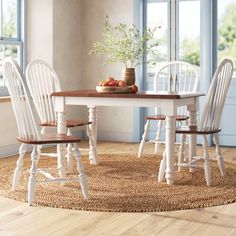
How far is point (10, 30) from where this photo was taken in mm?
6332

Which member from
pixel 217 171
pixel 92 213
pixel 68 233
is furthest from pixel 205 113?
pixel 68 233

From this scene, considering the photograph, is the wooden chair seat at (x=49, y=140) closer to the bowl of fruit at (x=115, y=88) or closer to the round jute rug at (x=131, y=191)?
the round jute rug at (x=131, y=191)

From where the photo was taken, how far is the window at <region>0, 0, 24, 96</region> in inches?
243

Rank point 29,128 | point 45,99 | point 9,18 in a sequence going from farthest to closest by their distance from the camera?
point 9,18, point 45,99, point 29,128

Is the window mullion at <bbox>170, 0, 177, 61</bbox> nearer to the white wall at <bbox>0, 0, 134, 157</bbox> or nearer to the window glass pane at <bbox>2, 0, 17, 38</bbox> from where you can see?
the white wall at <bbox>0, 0, 134, 157</bbox>

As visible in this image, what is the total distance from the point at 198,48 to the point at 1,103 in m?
2.54

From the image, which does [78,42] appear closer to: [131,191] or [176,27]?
[176,27]

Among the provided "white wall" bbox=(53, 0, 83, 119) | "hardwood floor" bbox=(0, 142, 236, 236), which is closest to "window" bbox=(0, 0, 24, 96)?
"white wall" bbox=(53, 0, 83, 119)

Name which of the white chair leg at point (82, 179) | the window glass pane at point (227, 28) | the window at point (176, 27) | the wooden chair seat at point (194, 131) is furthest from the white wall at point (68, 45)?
the white chair leg at point (82, 179)

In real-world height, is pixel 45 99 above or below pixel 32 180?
above

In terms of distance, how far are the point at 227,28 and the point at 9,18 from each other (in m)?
2.59

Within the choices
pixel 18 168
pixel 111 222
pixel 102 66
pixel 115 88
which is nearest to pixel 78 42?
pixel 102 66

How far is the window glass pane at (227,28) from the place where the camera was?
21.1 ft

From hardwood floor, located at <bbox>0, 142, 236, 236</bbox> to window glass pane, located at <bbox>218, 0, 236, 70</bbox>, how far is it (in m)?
3.18
